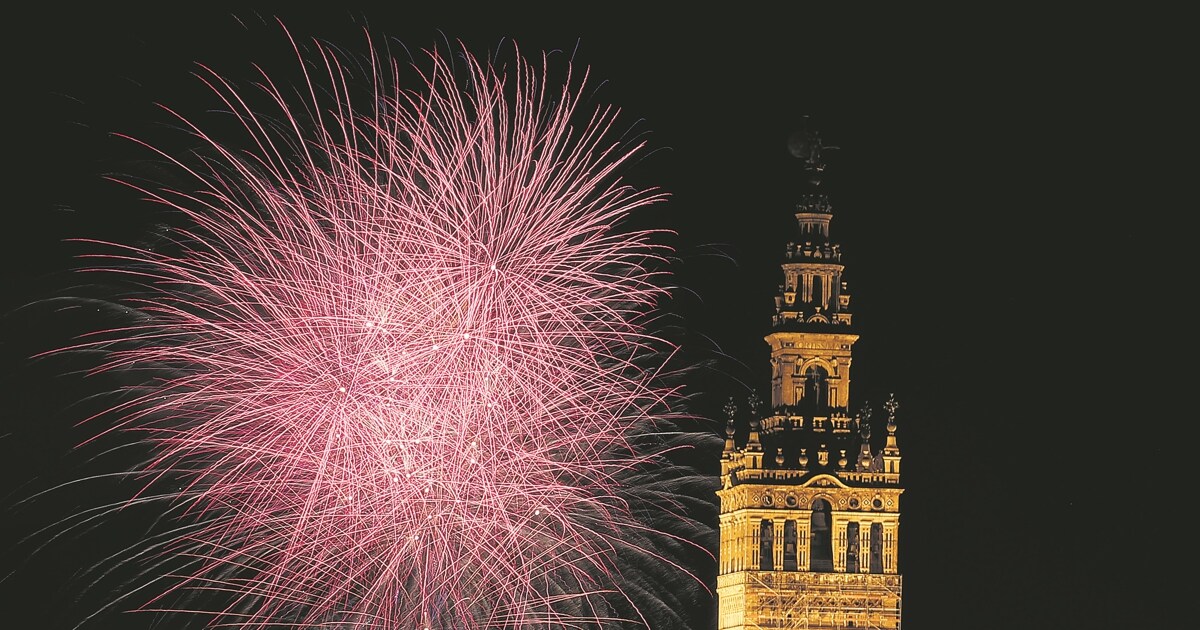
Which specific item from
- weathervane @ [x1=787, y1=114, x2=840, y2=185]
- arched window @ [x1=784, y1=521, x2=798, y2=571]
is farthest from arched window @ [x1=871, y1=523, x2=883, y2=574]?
weathervane @ [x1=787, y1=114, x2=840, y2=185]

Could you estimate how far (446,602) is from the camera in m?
52.0

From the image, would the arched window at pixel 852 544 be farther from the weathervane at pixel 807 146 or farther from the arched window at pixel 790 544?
the weathervane at pixel 807 146

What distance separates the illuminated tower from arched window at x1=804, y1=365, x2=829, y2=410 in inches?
3.8

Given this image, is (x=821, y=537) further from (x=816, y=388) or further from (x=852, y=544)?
(x=816, y=388)

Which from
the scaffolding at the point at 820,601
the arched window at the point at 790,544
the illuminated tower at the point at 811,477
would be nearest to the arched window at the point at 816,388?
the illuminated tower at the point at 811,477

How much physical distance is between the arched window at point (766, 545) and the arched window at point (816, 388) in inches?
169

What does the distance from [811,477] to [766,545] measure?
9.27 ft

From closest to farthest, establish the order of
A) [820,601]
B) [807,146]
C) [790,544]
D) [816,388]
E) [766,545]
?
[807,146] → [820,601] → [766,545] → [816,388] → [790,544]

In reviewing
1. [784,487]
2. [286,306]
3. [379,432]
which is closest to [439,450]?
[379,432]

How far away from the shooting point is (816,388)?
3236 inches

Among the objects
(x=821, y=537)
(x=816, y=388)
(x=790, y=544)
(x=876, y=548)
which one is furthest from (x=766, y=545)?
(x=816, y=388)

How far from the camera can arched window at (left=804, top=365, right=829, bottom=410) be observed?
81812 mm

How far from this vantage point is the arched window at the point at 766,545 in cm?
8131

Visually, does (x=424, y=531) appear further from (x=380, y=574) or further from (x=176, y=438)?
(x=176, y=438)
